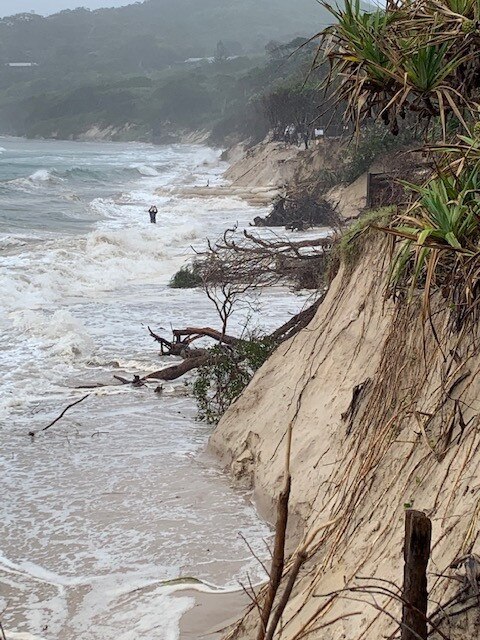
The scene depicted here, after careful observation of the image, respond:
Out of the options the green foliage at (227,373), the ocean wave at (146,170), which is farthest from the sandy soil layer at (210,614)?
the ocean wave at (146,170)

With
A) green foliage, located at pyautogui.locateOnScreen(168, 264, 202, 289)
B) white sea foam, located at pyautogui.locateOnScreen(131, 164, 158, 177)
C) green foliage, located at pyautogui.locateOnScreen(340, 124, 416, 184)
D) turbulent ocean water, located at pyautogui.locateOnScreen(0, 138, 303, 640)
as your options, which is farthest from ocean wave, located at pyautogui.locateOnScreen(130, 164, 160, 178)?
green foliage, located at pyautogui.locateOnScreen(168, 264, 202, 289)

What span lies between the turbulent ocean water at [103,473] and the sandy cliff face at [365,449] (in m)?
0.63

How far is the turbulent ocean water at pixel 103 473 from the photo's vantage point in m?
6.05

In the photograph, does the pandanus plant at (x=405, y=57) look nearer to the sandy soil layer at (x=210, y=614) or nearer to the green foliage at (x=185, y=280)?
the sandy soil layer at (x=210, y=614)

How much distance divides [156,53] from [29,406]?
7544 inches

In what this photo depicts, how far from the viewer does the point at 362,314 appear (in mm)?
A: 6902

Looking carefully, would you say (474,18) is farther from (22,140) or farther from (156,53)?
(156,53)

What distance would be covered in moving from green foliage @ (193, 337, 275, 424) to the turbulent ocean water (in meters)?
0.26

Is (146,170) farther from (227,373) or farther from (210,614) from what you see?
(210,614)

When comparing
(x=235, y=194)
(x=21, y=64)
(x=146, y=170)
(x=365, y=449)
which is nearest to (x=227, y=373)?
(x=365, y=449)

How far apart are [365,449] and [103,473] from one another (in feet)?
11.9

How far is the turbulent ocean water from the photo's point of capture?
605 centimetres

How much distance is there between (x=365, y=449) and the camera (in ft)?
17.9

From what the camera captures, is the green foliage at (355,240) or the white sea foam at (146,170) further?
the white sea foam at (146,170)
